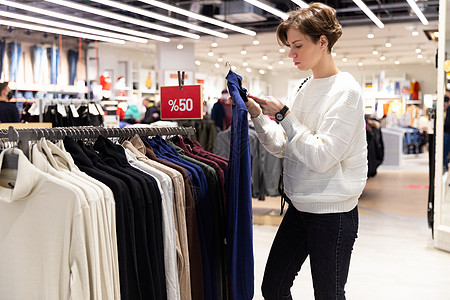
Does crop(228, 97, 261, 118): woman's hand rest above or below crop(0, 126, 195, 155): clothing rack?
above

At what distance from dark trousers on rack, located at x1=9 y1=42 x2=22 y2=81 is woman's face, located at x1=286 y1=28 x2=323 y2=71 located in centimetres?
875

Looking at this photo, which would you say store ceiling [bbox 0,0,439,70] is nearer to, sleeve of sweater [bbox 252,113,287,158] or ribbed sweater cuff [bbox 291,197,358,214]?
sleeve of sweater [bbox 252,113,287,158]

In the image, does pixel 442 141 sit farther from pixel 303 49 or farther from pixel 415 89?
pixel 415 89

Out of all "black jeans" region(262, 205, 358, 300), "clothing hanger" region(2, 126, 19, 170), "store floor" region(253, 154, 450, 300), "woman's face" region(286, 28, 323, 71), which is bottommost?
"store floor" region(253, 154, 450, 300)

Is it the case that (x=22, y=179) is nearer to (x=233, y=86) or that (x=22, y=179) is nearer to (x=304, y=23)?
(x=233, y=86)

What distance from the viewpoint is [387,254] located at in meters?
4.70

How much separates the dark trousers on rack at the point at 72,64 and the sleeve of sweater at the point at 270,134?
9.93m

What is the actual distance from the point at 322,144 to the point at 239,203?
0.40 metres

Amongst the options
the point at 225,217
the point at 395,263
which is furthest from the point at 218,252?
the point at 395,263

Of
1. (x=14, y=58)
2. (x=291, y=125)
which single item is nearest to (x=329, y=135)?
(x=291, y=125)

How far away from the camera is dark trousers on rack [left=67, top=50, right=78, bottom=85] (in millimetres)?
11203

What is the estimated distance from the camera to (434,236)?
16.1ft

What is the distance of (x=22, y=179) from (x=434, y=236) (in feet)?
14.2

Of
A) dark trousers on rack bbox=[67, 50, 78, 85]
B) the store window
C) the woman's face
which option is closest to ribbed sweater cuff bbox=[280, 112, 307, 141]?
the woman's face
